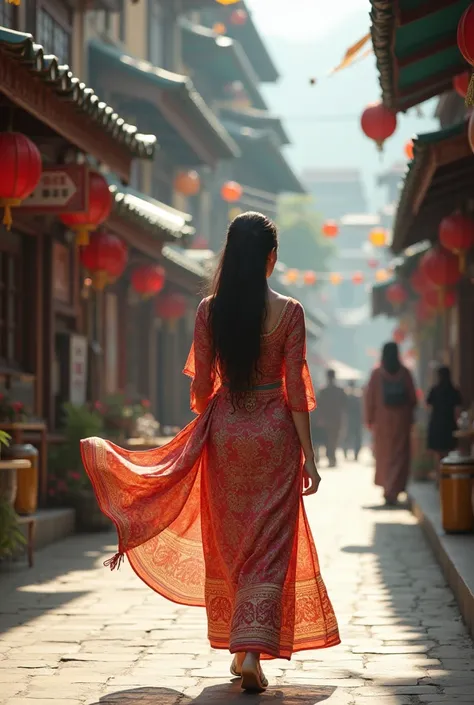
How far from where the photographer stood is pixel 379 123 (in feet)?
41.5

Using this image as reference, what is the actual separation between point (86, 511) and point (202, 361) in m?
7.31

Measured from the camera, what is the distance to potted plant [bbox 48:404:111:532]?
1330cm

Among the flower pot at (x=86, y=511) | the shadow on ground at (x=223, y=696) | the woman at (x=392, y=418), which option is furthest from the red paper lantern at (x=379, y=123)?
the shadow on ground at (x=223, y=696)

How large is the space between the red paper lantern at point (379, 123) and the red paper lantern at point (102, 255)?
304 centimetres

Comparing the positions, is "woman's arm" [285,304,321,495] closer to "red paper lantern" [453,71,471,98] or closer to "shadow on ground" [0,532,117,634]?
"shadow on ground" [0,532,117,634]

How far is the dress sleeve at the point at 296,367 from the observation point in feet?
19.9

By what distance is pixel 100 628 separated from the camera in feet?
25.0

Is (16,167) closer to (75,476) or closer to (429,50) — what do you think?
(429,50)

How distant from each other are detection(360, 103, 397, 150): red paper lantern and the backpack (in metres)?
4.01

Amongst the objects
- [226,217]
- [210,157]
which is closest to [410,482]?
[210,157]

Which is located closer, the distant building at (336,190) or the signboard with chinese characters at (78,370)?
the signboard with chinese characters at (78,370)

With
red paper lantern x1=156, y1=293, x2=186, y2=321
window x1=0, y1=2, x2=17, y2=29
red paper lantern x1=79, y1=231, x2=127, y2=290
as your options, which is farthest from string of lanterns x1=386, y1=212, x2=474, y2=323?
window x1=0, y1=2, x2=17, y2=29

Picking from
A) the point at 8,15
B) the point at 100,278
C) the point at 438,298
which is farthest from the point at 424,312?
the point at 8,15

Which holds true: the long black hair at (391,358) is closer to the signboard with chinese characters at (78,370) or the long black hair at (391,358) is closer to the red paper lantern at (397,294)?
the signboard with chinese characters at (78,370)
